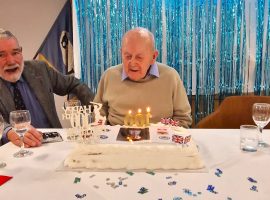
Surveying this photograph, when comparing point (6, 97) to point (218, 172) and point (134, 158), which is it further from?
point (218, 172)

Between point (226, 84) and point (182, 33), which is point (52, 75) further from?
point (226, 84)

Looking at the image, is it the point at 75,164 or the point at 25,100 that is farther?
the point at 25,100

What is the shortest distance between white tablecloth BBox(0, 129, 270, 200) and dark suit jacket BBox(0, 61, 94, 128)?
0.91 m

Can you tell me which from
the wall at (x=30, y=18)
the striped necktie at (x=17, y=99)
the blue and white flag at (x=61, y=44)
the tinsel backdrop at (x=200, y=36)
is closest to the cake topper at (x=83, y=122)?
the striped necktie at (x=17, y=99)

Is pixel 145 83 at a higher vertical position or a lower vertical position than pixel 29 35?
lower

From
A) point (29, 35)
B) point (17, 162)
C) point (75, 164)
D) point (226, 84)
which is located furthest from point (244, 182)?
point (29, 35)

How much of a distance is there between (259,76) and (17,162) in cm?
262

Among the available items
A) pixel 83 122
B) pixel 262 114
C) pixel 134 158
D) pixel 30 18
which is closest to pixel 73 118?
pixel 83 122

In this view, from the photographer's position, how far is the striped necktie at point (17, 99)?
6.98 ft

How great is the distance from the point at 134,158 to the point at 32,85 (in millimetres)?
1364

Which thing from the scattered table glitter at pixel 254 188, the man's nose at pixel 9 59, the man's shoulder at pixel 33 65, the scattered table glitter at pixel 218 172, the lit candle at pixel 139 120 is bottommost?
the scattered table glitter at pixel 254 188

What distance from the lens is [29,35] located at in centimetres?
344

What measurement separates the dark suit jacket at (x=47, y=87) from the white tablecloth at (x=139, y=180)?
0.91 metres

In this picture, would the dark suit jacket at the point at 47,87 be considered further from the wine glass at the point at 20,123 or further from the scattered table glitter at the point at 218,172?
the scattered table glitter at the point at 218,172
